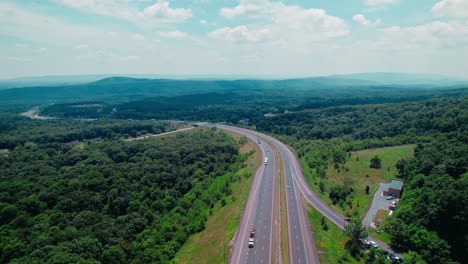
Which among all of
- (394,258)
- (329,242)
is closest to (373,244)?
(394,258)

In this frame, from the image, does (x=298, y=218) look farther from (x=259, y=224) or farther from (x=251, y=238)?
(x=251, y=238)

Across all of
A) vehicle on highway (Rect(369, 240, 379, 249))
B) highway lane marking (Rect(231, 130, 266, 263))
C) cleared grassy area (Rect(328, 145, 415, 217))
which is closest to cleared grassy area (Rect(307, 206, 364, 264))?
vehicle on highway (Rect(369, 240, 379, 249))

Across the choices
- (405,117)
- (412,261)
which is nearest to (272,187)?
(412,261)

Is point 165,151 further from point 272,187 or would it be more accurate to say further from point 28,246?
point 28,246

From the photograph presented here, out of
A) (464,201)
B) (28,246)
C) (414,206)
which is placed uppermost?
(464,201)

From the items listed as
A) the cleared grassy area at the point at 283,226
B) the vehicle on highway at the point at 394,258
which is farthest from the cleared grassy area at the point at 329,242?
the cleared grassy area at the point at 283,226

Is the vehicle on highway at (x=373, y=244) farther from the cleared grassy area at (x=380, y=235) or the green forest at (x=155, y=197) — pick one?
the green forest at (x=155, y=197)

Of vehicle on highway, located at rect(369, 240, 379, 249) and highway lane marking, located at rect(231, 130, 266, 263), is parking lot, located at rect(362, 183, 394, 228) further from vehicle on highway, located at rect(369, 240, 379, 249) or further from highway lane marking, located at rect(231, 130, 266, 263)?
highway lane marking, located at rect(231, 130, 266, 263)
